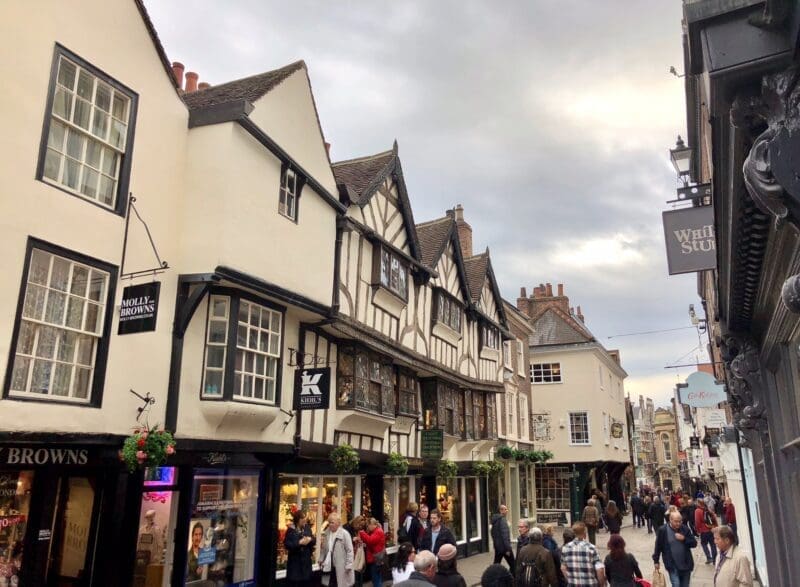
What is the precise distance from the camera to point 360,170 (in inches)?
627

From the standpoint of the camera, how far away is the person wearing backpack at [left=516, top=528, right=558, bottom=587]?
24.1 ft

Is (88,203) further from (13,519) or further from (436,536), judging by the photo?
(436,536)

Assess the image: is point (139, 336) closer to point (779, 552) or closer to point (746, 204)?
point (746, 204)

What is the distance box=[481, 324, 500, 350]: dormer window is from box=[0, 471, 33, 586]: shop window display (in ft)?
53.4

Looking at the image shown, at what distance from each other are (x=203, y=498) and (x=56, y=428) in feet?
10.8

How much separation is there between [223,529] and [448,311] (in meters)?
10.4

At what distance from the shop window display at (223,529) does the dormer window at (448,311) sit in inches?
340

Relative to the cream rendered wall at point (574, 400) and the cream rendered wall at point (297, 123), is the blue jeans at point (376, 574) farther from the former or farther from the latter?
the cream rendered wall at point (574, 400)

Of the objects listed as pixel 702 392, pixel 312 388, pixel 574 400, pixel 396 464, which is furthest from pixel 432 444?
pixel 574 400

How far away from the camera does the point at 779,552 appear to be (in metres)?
8.09

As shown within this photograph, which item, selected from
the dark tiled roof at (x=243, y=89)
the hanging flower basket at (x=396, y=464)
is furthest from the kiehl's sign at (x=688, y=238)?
the hanging flower basket at (x=396, y=464)

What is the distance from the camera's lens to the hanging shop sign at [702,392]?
1234 centimetres

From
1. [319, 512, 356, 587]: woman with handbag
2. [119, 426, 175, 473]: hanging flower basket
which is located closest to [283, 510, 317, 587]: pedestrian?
[319, 512, 356, 587]: woman with handbag

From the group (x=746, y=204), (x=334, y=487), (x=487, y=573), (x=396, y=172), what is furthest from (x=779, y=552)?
(x=396, y=172)
